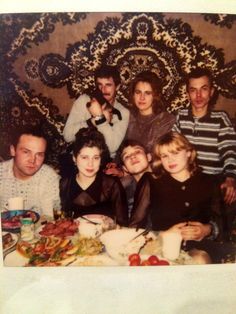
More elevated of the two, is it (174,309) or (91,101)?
(91,101)

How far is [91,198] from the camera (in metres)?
0.78

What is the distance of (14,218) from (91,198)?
0.18 metres

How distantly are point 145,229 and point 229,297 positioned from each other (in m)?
0.25

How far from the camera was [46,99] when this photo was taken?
29.9 inches

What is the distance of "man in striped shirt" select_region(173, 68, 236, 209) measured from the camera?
77 cm

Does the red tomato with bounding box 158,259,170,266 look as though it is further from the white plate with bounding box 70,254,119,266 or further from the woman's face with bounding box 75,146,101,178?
the woman's face with bounding box 75,146,101,178

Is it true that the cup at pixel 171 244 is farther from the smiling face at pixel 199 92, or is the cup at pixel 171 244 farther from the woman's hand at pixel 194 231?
the smiling face at pixel 199 92

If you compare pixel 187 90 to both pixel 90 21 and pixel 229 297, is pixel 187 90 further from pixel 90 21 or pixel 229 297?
pixel 229 297

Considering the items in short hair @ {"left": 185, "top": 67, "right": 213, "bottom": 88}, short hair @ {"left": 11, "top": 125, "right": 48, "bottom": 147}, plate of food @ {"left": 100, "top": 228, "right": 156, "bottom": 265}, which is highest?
short hair @ {"left": 185, "top": 67, "right": 213, "bottom": 88}

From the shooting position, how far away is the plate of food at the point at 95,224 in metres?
0.78

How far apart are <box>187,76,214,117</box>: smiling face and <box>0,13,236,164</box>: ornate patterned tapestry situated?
0.05 feet

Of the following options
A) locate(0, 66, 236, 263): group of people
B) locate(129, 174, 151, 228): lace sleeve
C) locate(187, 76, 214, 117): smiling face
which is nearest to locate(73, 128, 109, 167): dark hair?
locate(0, 66, 236, 263): group of people

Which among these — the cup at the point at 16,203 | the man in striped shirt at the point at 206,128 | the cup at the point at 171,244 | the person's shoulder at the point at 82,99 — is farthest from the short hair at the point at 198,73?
the cup at the point at 16,203

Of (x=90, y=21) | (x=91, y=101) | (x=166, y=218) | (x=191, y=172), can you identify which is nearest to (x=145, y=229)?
(x=166, y=218)
